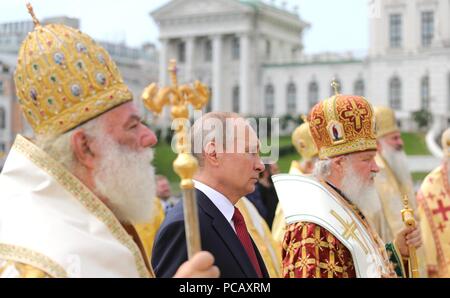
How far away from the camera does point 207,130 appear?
12.7 ft

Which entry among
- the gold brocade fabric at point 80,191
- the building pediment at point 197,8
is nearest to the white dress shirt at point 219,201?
the gold brocade fabric at point 80,191

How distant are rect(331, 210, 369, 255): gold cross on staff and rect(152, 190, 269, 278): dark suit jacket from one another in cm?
49

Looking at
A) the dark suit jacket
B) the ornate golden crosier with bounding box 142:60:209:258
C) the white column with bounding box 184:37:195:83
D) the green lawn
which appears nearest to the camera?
the ornate golden crosier with bounding box 142:60:209:258

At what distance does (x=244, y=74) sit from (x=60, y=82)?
59.0 m

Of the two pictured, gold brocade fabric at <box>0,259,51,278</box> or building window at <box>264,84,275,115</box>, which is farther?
building window at <box>264,84,275,115</box>

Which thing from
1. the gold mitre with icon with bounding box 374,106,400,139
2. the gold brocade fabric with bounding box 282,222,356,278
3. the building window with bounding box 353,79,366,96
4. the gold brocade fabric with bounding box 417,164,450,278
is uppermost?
the gold mitre with icon with bounding box 374,106,400,139

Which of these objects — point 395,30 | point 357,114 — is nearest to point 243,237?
point 357,114

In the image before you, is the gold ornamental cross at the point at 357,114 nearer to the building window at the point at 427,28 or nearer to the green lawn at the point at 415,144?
the green lawn at the point at 415,144

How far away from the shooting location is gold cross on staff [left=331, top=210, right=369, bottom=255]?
3.80 metres

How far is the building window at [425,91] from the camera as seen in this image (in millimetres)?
52188

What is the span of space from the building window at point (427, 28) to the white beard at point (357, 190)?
162 feet

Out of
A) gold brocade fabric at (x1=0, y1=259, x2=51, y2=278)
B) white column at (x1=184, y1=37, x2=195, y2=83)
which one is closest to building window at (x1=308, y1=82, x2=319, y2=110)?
white column at (x1=184, y1=37, x2=195, y2=83)

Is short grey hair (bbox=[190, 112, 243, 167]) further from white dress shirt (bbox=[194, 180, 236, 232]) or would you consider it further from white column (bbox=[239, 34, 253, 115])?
white column (bbox=[239, 34, 253, 115])

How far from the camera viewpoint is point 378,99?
179 feet
